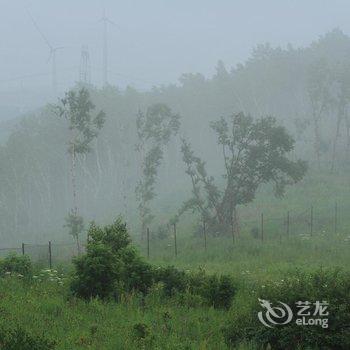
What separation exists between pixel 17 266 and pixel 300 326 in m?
9.05

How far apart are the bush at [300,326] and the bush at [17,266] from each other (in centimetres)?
713

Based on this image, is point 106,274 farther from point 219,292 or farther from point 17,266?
point 17,266

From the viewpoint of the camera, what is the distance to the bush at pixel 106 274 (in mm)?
11930

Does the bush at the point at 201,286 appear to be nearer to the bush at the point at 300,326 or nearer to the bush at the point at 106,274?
the bush at the point at 106,274

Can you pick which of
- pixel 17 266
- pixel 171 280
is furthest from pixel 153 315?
pixel 17 266

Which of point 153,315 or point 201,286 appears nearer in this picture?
point 153,315

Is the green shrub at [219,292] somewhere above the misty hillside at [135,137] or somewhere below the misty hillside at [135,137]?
below

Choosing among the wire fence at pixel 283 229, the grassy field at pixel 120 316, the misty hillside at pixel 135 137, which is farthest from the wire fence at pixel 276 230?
the misty hillside at pixel 135 137

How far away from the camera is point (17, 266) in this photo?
14.6 metres

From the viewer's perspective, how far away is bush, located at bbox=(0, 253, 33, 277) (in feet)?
47.5

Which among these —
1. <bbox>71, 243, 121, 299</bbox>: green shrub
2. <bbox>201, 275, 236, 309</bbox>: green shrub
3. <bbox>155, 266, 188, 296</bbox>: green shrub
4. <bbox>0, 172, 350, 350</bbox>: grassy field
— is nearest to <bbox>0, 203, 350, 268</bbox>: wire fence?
<bbox>0, 172, 350, 350</bbox>: grassy field

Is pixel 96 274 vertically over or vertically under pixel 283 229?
over

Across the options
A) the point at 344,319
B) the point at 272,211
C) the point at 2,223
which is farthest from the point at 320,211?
the point at 2,223

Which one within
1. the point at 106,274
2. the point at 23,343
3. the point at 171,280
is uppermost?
the point at 106,274
